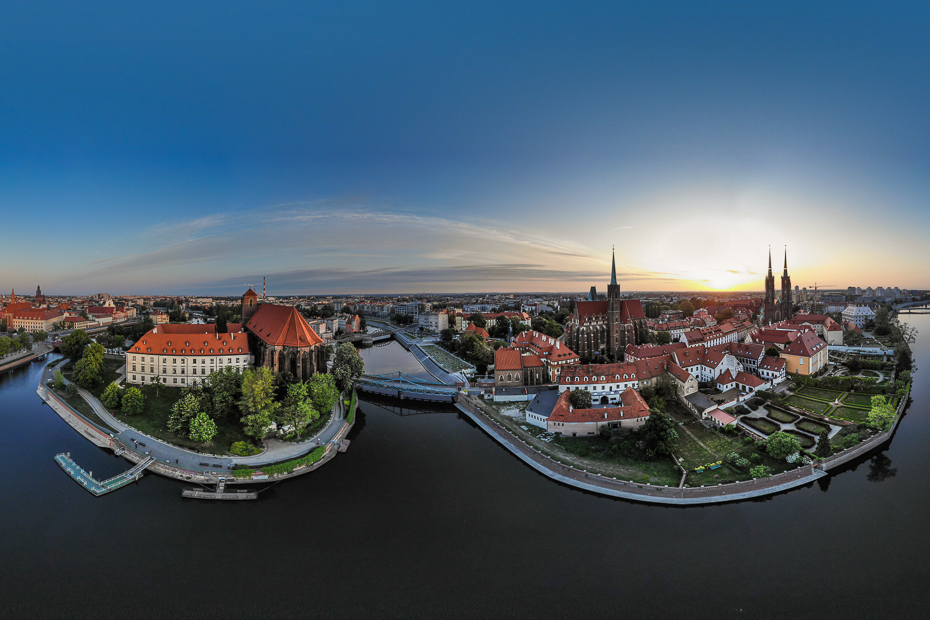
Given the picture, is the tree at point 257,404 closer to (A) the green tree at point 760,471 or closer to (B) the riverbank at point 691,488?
(B) the riverbank at point 691,488

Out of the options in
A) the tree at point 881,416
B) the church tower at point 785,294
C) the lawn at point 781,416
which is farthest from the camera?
the church tower at point 785,294

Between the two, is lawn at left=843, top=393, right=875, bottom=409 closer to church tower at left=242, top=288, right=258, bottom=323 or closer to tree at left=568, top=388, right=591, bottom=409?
tree at left=568, top=388, right=591, bottom=409

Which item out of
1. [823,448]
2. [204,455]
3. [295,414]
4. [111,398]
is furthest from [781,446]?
[111,398]

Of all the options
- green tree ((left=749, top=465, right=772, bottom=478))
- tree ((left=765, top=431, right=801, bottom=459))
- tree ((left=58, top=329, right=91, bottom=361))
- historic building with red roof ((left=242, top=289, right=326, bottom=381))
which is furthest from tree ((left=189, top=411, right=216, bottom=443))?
tree ((left=58, top=329, right=91, bottom=361))

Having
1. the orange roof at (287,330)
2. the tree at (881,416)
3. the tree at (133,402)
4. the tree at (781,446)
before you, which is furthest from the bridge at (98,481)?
the tree at (881,416)

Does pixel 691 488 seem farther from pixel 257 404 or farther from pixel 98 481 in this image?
pixel 98 481

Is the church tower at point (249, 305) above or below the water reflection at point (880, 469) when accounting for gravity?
above

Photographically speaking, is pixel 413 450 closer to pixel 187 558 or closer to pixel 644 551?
pixel 187 558
